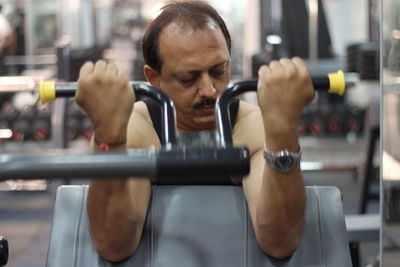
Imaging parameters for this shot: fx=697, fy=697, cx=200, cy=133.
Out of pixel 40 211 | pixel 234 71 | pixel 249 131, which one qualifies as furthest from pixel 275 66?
pixel 234 71

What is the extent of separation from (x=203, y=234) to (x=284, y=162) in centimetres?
34

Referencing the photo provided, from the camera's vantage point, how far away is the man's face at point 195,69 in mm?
1601

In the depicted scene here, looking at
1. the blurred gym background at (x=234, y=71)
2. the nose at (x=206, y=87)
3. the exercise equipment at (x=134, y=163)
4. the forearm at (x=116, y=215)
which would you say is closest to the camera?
the exercise equipment at (x=134, y=163)

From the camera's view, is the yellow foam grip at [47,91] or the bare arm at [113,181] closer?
the bare arm at [113,181]

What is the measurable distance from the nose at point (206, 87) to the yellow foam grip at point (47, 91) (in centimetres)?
35

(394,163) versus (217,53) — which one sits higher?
(217,53)

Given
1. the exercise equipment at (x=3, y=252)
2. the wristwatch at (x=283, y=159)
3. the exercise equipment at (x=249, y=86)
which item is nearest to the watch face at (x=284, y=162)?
the wristwatch at (x=283, y=159)

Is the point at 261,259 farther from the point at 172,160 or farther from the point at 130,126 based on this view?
the point at 172,160

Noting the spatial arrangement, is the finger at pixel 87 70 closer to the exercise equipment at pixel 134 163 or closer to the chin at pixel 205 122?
the exercise equipment at pixel 134 163

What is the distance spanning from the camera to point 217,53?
161cm

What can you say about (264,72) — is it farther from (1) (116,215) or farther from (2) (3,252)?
(2) (3,252)

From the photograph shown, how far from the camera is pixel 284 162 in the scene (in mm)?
1383

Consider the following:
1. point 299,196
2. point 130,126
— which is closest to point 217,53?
point 130,126

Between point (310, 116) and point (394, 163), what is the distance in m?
5.03
